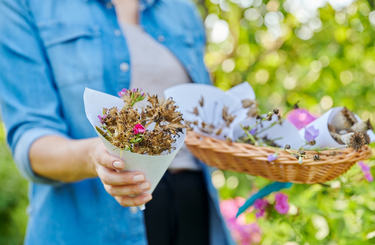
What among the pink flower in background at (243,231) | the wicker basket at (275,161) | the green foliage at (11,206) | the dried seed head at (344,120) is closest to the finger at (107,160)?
the wicker basket at (275,161)

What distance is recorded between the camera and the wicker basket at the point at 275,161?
0.57 meters

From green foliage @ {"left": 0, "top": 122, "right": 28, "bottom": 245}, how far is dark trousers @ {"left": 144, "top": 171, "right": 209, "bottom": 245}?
6.00ft

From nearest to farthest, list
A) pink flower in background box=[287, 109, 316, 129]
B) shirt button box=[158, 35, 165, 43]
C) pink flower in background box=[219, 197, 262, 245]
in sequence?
1. pink flower in background box=[287, 109, 316, 129]
2. shirt button box=[158, 35, 165, 43]
3. pink flower in background box=[219, 197, 262, 245]

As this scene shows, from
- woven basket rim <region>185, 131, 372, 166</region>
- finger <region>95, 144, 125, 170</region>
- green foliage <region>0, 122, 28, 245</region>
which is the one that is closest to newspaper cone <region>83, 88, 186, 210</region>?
finger <region>95, 144, 125, 170</region>

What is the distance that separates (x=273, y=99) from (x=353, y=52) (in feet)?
1.44

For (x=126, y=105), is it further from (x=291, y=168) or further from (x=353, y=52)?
(x=353, y=52)

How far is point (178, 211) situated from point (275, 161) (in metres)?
0.37

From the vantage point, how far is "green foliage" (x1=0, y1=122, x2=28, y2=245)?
228cm

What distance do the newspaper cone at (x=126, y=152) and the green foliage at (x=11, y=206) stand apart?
7.00ft

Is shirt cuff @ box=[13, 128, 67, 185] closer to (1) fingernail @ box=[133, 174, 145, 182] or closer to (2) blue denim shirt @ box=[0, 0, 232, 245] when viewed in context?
(2) blue denim shirt @ box=[0, 0, 232, 245]

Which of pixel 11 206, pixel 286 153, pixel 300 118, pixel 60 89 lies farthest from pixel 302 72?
pixel 11 206

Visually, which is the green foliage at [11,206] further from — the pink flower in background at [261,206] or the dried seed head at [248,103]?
the dried seed head at [248,103]

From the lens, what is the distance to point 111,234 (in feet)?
2.59

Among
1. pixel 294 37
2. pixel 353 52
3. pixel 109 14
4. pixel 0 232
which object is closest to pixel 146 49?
pixel 109 14
